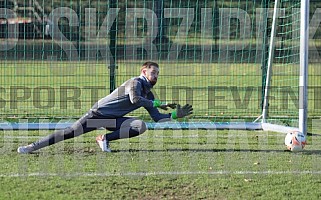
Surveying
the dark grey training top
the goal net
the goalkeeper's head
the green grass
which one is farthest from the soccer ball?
the goalkeeper's head

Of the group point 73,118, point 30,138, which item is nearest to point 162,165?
point 30,138

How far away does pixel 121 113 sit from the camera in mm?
9180

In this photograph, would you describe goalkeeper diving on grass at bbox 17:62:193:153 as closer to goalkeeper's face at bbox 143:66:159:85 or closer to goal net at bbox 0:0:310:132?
goalkeeper's face at bbox 143:66:159:85

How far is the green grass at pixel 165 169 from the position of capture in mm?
7113

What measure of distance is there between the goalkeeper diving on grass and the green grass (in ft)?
0.69

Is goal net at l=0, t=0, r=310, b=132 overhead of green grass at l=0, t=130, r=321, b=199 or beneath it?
overhead

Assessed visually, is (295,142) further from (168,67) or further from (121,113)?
(168,67)

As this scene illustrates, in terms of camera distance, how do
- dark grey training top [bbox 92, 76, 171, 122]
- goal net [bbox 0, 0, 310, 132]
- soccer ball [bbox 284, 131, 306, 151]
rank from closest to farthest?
dark grey training top [bbox 92, 76, 171, 122] < soccer ball [bbox 284, 131, 306, 151] < goal net [bbox 0, 0, 310, 132]

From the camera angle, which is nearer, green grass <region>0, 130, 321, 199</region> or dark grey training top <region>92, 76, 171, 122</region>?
green grass <region>0, 130, 321, 199</region>

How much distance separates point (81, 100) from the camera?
1549 centimetres

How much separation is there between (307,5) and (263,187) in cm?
350

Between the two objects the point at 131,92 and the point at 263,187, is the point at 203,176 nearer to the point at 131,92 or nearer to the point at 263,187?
the point at 263,187

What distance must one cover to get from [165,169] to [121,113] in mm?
1298

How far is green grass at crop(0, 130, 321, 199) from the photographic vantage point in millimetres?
7113
